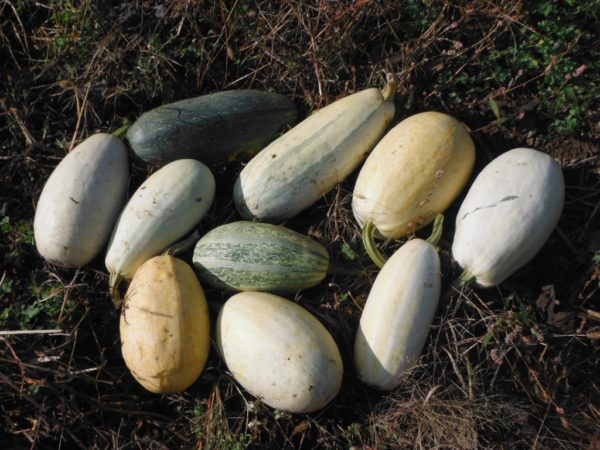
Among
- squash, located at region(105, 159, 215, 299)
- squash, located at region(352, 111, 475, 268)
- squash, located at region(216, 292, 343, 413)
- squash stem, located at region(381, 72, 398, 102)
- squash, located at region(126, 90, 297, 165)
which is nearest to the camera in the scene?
squash, located at region(216, 292, 343, 413)

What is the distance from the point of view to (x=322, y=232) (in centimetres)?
332

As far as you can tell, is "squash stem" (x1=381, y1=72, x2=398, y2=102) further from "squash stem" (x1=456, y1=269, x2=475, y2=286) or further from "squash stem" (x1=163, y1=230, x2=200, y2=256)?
"squash stem" (x1=163, y1=230, x2=200, y2=256)

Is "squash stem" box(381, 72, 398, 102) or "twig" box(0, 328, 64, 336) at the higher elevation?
"squash stem" box(381, 72, 398, 102)

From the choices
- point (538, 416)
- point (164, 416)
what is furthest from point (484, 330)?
point (164, 416)

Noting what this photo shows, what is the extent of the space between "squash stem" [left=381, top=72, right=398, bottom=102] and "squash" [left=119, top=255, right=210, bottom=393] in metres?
1.26

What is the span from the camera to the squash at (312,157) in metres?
3.14

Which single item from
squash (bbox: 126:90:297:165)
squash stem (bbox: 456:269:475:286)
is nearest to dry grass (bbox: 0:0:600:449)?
squash stem (bbox: 456:269:475:286)

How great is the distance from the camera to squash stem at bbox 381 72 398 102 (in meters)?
3.23

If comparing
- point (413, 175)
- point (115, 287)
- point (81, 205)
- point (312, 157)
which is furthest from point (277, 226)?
point (81, 205)

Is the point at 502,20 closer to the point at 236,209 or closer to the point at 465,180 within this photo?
the point at 465,180

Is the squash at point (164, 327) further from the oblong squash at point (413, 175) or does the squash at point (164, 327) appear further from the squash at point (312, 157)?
the oblong squash at point (413, 175)

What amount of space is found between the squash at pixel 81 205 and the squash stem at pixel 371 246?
3.86ft

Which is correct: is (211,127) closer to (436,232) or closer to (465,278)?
(436,232)

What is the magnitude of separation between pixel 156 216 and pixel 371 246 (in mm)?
979
